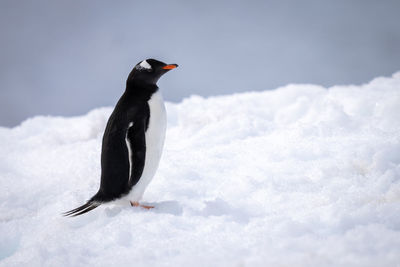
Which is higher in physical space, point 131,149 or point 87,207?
point 131,149

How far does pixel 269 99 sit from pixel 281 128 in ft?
4.07

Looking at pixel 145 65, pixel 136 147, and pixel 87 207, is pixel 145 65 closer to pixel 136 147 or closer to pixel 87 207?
pixel 136 147

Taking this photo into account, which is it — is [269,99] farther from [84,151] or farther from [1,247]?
[1,247]

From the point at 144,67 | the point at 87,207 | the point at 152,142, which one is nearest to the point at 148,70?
the point at 144,67

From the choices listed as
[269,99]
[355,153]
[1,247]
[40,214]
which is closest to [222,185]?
[355,153]

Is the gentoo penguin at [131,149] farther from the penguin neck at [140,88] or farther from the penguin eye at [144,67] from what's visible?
the penguin eye at [144,67]

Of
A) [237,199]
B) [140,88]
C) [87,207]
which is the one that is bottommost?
[87,207]

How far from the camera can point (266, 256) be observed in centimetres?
116

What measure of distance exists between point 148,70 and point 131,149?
43 centimetres

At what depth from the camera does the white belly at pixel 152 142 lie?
5.86 feet

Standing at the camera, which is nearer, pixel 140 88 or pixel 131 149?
pixel 131 149

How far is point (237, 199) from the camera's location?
1.83 metres

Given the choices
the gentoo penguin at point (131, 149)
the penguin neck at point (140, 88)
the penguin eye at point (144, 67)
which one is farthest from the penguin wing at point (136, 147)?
the penguin eye at point (144, 67)

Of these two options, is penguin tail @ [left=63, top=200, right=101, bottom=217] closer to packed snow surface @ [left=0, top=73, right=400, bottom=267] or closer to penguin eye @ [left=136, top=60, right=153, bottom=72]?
packed snow surface @ [left=0, top=73, right=400, bottom=267]
